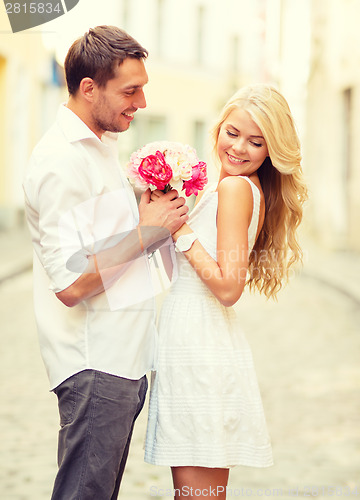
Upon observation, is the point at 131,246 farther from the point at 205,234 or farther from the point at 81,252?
the point at 205,234

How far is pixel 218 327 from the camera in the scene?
290 centimetres

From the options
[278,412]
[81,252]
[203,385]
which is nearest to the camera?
[81,252]

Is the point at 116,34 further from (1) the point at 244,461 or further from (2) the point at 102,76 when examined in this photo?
(1) the point at 244,461

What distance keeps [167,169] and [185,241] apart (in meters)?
0.26

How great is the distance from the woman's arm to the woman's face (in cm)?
16

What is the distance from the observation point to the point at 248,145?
294 cm

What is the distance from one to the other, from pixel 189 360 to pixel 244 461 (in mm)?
409

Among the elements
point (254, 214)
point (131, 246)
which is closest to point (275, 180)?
point (254, 214)

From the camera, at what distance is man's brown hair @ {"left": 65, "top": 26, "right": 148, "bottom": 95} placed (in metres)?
2.60

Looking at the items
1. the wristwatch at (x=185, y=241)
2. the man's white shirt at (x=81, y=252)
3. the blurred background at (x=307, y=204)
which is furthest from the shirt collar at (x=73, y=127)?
the blurred background at (x=307, y=204)

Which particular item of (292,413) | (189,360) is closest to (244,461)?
(189,360)

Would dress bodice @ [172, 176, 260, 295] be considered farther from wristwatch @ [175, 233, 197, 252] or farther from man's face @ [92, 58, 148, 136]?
man's face @ [92, 58, 148, 136]

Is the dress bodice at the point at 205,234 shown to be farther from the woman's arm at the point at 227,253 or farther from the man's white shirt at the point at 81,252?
the man's white shirt at the point at 81,252

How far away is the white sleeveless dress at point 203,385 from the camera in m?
2.80
